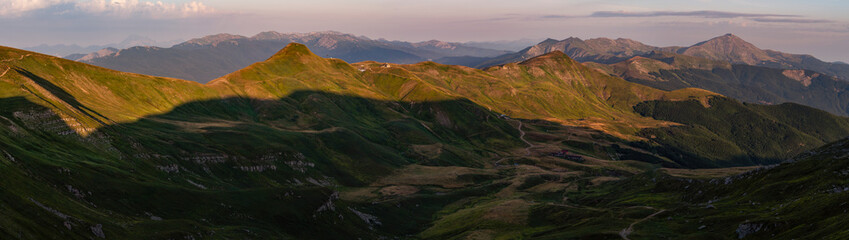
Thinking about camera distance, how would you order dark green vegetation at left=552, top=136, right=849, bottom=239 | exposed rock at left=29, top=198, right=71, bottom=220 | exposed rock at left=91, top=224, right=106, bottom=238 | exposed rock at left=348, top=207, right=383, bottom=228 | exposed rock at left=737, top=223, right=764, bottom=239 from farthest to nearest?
exposed rock at left=348, top=207, right=383, bottom=228, exposed rock at left=737, top=223, right=764, bottom=239, dark green vegetation at left=552, top=136, right=849, bottom=239, exposed rock at left=91, top=224, right=106, bottom=238, exposed rock at left=29, top=198, right=71, bottom=220

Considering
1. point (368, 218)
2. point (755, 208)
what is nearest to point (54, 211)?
point (368, 218)

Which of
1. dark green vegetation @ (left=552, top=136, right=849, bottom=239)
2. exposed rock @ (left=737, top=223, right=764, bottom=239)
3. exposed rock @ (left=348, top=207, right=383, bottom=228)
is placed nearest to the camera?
dark green vegetation @ (left=552, top=136, right=849, bottom=239)

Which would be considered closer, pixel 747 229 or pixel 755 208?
pixel 747 229

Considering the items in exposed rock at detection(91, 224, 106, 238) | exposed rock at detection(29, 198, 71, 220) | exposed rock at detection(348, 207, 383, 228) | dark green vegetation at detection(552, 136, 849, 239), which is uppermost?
exposed rock at detection(29, 198, 71, 220)

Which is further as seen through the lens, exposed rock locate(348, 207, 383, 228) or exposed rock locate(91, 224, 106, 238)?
exposed rock locate(348, 207, 383, 228)

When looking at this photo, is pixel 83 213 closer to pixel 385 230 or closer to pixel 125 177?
pixel 125 177

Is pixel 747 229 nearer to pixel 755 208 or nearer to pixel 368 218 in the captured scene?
pixel 755 208

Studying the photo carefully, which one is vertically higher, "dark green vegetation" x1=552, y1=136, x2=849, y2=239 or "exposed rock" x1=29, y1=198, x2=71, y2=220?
"exposed rock" x1=29, y1=198, x2=71, y2=220

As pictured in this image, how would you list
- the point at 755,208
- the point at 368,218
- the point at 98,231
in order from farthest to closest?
the point at 368,218 < the point at 755,208 < the point at 98,231

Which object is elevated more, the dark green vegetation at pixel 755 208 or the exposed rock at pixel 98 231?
the exposed rock at pixel 98 231

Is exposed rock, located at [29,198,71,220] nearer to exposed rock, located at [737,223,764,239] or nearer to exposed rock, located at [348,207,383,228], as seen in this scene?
exposed rock, located at [348,207,383,228]

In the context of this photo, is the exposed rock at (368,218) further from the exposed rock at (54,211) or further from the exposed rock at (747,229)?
the exposed rock at (747,229)

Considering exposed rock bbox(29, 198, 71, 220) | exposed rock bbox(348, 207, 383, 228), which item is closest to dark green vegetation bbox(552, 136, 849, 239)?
exposed rock bbox(348, 207, 383, 228)

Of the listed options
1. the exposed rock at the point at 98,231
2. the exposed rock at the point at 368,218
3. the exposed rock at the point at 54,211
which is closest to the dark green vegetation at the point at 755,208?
the exposed rock at the point at 368,218
